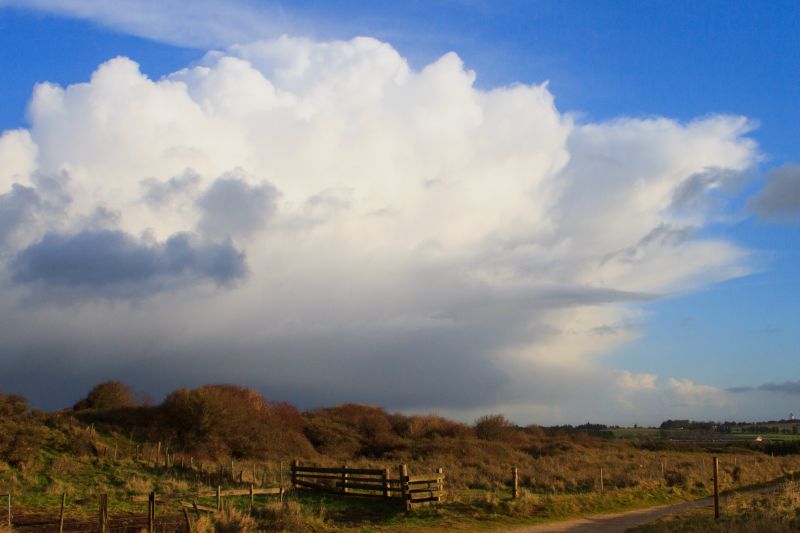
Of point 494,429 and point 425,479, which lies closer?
point 425,479

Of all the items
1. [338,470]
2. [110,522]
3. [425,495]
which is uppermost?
[338,470]

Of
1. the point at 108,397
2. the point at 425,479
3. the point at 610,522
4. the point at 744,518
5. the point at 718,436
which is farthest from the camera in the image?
the point at 718,436

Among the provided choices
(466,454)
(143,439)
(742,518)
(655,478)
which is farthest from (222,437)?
(742,518)

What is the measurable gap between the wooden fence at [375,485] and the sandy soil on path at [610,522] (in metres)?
4.45

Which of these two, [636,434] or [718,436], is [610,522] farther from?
[636,434]

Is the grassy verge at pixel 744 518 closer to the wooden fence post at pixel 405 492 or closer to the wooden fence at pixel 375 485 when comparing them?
the wooden fence at pixel 375 485

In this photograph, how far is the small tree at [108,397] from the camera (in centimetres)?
6719

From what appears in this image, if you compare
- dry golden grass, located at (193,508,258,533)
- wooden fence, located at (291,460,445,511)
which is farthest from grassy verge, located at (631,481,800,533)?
dry golden grass, located at (193,508,258,533)

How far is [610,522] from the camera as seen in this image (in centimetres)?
2458

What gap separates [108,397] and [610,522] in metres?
55.1

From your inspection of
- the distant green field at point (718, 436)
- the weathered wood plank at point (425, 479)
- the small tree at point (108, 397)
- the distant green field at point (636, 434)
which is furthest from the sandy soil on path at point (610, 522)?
the distant green field at point (636, 434)

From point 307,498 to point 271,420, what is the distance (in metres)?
37.1

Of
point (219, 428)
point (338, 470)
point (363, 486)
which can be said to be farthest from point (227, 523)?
point (219, 428)

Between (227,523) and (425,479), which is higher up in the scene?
(425,479)
